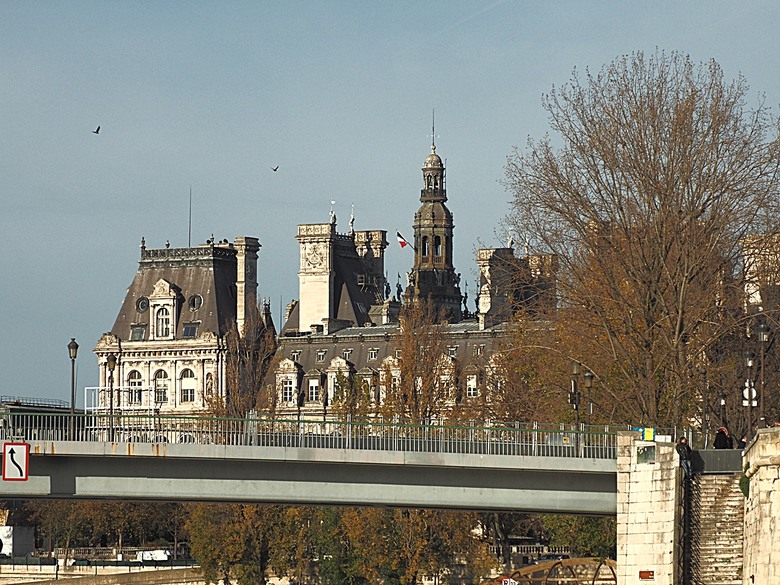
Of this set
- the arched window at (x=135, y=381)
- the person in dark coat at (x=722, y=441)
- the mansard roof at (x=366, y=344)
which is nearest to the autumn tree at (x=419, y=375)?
the mansard roof at (x=366, y=344)

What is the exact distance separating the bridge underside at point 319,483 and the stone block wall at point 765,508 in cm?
779

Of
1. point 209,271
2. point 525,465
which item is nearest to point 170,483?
point 525,465

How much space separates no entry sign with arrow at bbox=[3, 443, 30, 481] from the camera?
6581 centimetres

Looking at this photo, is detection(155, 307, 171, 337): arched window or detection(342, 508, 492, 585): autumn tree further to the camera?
detection(155, 307, 171, 337): arched window

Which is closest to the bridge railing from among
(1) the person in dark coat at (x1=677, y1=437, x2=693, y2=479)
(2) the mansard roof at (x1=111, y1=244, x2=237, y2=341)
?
(1) the person in dark coat at (x1=677, y1=437, x2=693, y2=479)

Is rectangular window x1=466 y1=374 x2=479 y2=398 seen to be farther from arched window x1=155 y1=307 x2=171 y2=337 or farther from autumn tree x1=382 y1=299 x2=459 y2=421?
arched window x1=155 y1=307 x2=171 y2=337

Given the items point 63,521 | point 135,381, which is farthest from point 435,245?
point 63,521

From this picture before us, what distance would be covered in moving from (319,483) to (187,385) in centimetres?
8509

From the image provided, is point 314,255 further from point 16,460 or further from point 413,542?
point 16,460

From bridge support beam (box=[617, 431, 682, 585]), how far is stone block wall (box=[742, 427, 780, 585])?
3094 millimetres

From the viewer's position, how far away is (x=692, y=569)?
210 feet

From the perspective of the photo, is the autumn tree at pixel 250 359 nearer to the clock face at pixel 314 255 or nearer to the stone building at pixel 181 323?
the stone building at pixel 181 323

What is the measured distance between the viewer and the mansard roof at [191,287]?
508ft

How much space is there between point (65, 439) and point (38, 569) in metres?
54.5
